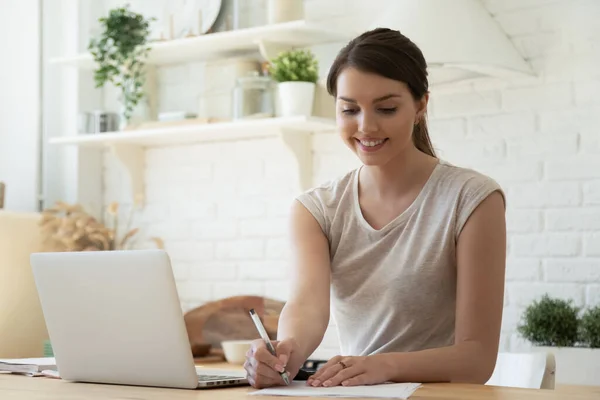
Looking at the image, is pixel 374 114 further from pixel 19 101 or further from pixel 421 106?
pixel 19 101

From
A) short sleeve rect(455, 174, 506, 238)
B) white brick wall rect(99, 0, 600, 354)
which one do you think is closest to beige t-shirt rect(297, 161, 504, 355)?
short sleeve rect(455, 174, 506, 238)

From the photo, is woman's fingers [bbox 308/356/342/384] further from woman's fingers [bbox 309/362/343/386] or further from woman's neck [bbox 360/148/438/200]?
woman's neck [bbox 360/148/438/200]

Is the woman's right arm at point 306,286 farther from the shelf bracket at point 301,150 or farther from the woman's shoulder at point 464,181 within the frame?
the shelf bracket at point 301,150

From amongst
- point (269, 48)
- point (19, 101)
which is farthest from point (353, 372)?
point (19, 101)

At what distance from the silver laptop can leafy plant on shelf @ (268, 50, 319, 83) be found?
1.43m

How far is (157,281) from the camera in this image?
1376mm

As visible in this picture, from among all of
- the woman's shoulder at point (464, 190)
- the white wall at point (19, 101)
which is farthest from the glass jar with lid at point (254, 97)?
the woman's shoulder at point (464, 190)

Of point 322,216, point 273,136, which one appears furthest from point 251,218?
point 322,216

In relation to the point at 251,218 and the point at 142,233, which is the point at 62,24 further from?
the point at 251,218

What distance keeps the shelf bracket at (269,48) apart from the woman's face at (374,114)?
1.20 m

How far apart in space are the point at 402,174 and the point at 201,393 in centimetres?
69

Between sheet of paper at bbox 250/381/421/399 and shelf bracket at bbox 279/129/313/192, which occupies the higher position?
shelf bracket at bbox 279/129/313/192

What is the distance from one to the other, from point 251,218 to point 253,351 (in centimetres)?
171

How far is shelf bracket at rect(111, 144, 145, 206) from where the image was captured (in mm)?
3354
